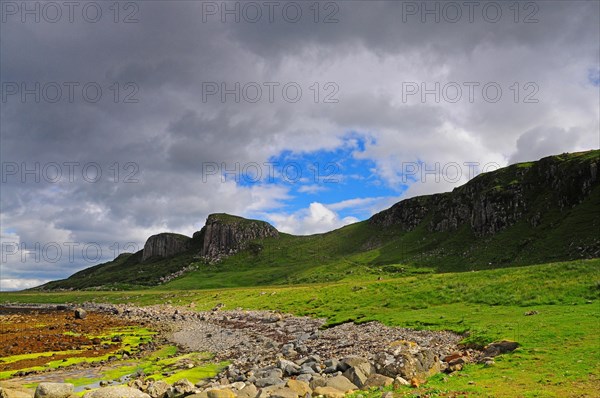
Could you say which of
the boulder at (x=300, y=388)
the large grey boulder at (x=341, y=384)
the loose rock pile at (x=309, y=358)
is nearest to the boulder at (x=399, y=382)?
the loose rock pile at (x=309, y=358)

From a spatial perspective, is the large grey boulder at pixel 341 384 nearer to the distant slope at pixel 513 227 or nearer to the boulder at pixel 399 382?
the boulder at pixel 399 382

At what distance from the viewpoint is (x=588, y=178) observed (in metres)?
137

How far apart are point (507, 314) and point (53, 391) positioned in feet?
120

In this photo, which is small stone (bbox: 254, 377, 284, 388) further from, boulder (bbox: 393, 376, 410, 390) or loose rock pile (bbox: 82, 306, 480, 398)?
boulder (bbox: 393, 376, 410, 390)

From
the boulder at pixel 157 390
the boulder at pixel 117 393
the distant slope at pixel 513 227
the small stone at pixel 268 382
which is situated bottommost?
the boulder at pixel 157 390

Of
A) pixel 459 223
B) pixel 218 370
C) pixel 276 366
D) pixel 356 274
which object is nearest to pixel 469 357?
pixel 276 366

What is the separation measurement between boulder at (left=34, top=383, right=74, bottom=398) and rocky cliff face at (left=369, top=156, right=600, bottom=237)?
156 metres

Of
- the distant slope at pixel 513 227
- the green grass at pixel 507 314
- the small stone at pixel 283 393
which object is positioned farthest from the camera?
the distant slope at pixel 513 227

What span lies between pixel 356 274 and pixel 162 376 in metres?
139

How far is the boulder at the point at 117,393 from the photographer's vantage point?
21047 mm

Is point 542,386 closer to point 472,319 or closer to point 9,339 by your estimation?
point 472,319

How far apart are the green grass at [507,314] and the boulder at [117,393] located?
13.7 metres

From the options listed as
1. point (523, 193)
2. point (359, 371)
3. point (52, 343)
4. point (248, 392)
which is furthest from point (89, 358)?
point (523, 193)

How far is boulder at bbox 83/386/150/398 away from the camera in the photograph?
21.0m
